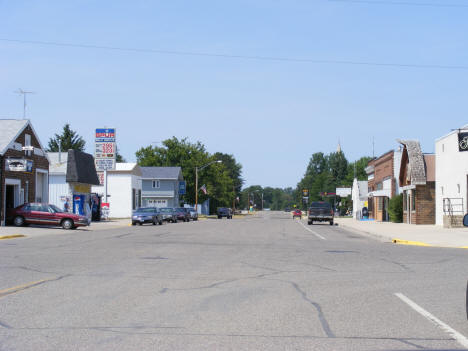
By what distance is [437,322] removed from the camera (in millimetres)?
8055

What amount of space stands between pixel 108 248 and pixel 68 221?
57.8ft

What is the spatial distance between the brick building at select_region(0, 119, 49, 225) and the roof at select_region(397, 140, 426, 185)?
27.9 m

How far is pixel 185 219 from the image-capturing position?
205 ft

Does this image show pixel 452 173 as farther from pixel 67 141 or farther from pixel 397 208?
pixel 67 141

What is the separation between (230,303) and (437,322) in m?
3.14

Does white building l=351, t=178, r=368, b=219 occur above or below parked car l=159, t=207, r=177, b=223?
above

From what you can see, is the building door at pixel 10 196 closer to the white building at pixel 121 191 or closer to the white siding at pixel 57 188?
the white siding at pixel 57 188

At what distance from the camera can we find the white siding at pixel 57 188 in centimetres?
5931

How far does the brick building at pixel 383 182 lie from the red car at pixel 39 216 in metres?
32.9

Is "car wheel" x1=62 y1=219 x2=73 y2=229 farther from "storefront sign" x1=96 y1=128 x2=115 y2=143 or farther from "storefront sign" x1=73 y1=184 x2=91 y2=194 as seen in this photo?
"storefront sign" x1=96 y1=128 x2=115 y2=143

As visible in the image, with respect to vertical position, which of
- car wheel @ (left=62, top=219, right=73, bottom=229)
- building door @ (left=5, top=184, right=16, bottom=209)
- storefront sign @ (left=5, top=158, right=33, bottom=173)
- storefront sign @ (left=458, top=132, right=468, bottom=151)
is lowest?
car wheel @ (left=62, top=219, right=73, bottom=229)

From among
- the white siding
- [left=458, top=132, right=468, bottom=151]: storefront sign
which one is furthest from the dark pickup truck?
the white siding

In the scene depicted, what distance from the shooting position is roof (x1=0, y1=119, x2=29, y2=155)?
3816 centimetres

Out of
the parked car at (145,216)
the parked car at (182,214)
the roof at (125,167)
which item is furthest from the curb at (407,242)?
the roof at (125,167)
